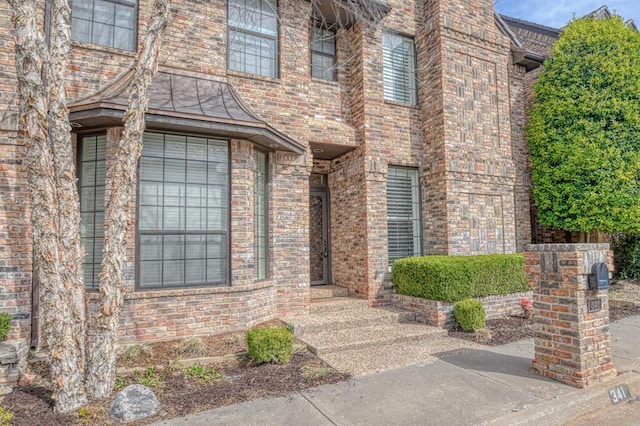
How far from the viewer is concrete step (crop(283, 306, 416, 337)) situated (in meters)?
6.16

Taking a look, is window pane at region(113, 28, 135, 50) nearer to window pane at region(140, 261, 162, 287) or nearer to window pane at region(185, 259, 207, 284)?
window pane at region(140, 261, 162, 287)

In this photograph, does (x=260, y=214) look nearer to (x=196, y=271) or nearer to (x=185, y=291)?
(x=196, y=271)

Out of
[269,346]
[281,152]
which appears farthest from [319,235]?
[269,346]

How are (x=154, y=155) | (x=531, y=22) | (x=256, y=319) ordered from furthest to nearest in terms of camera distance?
1. (x=531, y=22)
2. (x=256, y=319)
3. (x=154, y=155)

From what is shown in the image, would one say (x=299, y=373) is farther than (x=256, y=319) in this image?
No

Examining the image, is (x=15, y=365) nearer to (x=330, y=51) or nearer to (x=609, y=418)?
(x=609, y=418)

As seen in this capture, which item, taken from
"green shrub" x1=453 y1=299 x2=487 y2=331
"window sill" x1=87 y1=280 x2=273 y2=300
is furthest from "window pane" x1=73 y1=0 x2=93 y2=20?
"green shrub" x1=453 y1=299 x2=487 y2=331

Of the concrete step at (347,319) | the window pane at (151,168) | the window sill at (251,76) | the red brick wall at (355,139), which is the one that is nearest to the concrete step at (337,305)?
the concrete step at (347,319)

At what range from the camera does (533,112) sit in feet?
33.7

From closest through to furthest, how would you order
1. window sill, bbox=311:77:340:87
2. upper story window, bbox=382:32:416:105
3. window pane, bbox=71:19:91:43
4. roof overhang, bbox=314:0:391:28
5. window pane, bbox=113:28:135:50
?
window pane, bbox=71:19:91:43 → window pane, bbox=113:28:135:50 → roof overhang, bbox=314:0:391:28 → window sill, bbox=311:77:340:87 → upper story window, bbox=382:32:416:105

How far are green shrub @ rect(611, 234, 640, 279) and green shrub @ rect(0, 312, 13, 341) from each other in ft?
45.7

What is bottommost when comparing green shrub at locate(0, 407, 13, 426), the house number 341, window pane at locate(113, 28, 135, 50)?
the house number 341

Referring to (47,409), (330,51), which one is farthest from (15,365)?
(330,51)

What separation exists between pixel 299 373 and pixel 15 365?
11.1 ft
